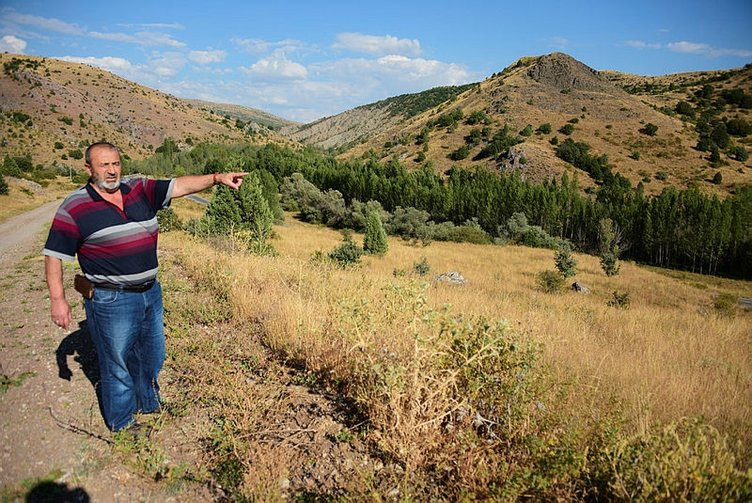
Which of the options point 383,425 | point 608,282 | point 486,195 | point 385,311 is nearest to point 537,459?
point 383,425

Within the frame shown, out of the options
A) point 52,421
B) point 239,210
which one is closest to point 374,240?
point 239,210

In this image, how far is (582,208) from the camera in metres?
44.3

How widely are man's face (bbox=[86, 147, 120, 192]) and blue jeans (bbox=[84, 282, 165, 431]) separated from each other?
757 mm

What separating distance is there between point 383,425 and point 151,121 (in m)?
98.4

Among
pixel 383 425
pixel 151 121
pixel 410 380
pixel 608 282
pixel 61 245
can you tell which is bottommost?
pixel 608 282

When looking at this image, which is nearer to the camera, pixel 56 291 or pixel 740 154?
pixel 56 291

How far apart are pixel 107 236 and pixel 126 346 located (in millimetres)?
840

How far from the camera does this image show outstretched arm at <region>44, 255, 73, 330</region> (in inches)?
111

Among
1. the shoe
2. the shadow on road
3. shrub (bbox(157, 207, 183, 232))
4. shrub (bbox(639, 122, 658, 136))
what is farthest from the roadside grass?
shrub (bbox(639, 122, 658, 136))

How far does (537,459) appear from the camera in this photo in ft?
8.21

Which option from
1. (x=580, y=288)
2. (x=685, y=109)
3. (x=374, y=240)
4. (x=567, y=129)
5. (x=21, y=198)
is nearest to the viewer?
(x=580, y=288)

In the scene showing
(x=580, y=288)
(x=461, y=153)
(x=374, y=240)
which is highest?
(x=461, y=153)

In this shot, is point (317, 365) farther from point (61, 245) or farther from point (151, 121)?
point (151, 121)

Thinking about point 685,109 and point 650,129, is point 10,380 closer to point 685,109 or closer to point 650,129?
point 650,129
